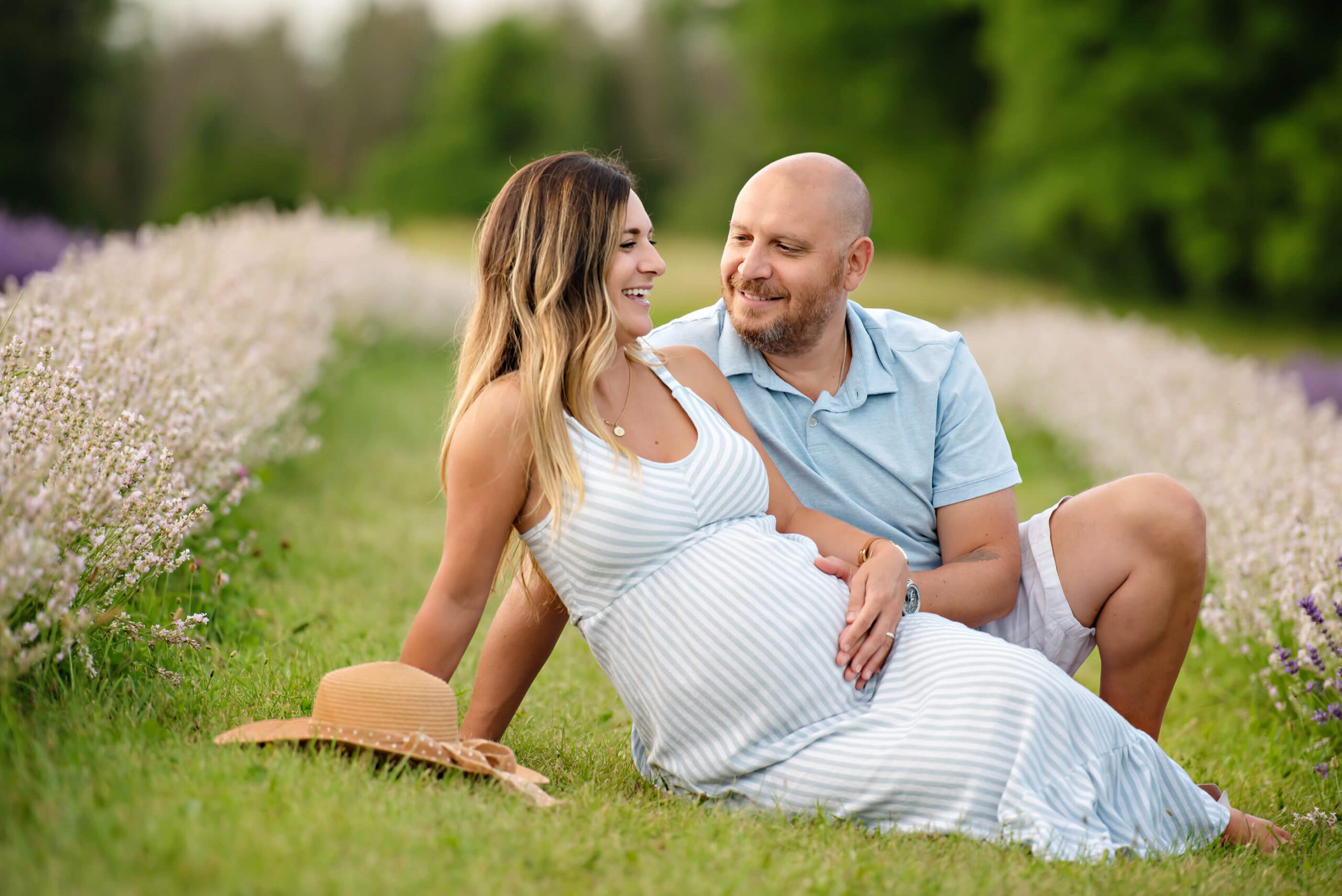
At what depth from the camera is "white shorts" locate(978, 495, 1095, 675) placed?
3.32 meters

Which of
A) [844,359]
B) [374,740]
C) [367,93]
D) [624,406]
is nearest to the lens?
[374,740]

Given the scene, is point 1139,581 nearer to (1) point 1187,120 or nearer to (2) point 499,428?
(2) point 499,428

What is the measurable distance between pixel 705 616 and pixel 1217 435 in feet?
15.1

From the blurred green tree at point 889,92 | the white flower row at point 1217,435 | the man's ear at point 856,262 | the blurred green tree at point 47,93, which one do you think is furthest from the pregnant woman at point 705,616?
the blurred green tree at point 889,92

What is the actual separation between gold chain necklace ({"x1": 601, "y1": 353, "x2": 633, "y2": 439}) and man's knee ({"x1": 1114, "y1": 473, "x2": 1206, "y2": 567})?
54.7 inches

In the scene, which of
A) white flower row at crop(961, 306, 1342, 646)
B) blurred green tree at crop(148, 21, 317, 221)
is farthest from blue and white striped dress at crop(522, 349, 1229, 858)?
blurred green tree at crop(148, 21, 317, 221)

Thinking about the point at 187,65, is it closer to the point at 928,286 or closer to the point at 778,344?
the point at 928,286

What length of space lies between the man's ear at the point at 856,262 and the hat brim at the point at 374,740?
5.96ft

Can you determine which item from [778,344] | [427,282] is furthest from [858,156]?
[778,344]

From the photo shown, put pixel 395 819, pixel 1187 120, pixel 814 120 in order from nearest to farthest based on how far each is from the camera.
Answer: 1. pixel 395 819
2. pixel 1187 120
3. pixel 814 120

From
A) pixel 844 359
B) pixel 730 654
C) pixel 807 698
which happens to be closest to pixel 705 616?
pixel 730 654

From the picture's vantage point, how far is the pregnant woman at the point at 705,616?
2666 millimetres

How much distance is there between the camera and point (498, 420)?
8.93ft

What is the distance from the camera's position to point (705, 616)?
2734 mm
